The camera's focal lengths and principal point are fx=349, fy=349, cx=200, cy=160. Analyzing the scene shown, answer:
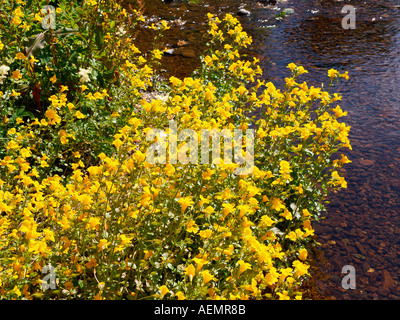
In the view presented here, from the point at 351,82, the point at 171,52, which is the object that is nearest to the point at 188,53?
the point at 171,52

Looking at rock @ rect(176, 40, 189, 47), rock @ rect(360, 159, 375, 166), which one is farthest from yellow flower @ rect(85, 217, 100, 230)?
rock @ rect(176, 40, 189, 47)

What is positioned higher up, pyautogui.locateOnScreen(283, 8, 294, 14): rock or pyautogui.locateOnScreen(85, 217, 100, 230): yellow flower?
pyautogui.locateOnScreen(283, 8, 294, 14): rock

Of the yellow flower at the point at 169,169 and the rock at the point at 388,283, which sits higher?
the yellow flower at the point at 169,169

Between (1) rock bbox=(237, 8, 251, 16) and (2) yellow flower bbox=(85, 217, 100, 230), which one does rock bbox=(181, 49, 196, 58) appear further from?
(2) yellow flower bbox=(85, 217, 100, 230)

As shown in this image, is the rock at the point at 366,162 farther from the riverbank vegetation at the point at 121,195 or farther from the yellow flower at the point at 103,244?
the yellow flower at the point at 103,244

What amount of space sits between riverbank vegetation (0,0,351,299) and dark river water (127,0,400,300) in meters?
0.62

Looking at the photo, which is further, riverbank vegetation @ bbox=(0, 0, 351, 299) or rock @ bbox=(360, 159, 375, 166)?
rock @ bbox=(360, 159, 375, 166)

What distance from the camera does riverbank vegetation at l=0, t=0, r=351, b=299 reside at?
2.03 meters

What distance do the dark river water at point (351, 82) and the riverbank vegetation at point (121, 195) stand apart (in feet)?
2.04

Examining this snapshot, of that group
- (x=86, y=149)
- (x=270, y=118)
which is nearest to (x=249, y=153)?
(x=270, y=118)

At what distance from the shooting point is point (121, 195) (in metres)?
2.52

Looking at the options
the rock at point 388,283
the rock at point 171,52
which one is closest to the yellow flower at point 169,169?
the rock at point 388,283

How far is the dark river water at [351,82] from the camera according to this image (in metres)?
3.29
